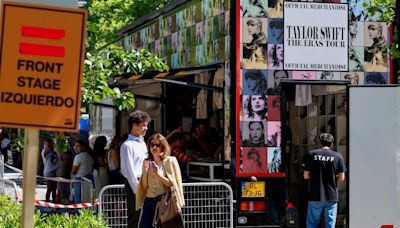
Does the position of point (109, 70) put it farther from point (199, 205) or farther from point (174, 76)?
point (174, 76)

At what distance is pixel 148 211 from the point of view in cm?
959

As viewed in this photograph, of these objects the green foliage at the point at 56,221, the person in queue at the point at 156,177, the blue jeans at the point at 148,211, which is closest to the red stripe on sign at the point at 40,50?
the green foliage at the point at 56,221

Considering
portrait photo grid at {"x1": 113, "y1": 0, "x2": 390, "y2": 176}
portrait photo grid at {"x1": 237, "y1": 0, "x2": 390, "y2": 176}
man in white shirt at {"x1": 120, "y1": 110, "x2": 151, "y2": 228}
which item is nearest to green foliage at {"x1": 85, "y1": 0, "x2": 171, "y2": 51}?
portrait photo grid at {"x1": 113, "y1": 0, "x2": 390, "y2": 176}

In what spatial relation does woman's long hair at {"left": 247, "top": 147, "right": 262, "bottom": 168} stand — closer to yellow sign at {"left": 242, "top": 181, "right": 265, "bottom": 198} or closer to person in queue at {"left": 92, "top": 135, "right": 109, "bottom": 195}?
yellow sign at {"left": 242, "top": 181, "right": 265, "bottom": 198}

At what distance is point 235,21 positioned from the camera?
10969mm

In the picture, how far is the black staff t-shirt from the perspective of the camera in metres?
11.7

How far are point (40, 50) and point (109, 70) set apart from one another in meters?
5.54

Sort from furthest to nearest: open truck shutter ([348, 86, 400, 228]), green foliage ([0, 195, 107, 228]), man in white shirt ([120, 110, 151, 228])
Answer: open truck shutter ([348, 86, 400, 228]) < man in white shirt ([120, 110, 151, 228]) < green foliage ([0, 195, 107, 228])

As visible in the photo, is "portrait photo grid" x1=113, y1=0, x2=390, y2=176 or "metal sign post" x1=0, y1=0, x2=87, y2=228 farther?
"portrait photo grid" x1=113, y1=0, x2=390, y2=176

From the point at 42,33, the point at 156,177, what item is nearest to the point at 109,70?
the point at 156,177

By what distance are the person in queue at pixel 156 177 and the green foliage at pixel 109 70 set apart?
94 cm

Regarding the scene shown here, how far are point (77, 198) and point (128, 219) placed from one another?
468cm

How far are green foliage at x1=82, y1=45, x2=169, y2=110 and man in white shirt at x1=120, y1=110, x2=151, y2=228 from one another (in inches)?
19.1

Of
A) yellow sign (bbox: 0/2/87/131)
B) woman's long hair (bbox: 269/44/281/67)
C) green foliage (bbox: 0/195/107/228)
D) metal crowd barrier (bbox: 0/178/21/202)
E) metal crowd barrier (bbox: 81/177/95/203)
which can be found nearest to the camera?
yellow sign (bbox: 0/2/87/131)
